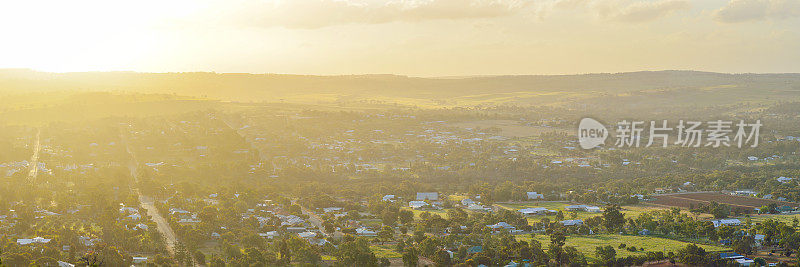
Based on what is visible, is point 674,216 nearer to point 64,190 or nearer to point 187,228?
point 187,228

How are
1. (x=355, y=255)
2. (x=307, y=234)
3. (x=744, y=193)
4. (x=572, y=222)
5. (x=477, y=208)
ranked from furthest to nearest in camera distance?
1. (x=744, y=193)
2. (x=477, y=208)
3. (x=572, y=222)
4. (x=307, y=234)
5. (x=355, y=255)

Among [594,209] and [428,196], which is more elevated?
[594,209]

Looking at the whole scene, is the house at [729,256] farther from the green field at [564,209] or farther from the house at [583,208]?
the house at [583,208]

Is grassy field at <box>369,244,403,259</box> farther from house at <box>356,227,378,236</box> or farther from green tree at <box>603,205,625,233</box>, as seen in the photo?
green tree at <box>603,205,625,233</box>

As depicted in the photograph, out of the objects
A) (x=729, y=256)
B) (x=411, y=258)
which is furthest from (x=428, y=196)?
(x=729, y=256)

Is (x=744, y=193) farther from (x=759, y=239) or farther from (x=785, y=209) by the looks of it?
(x=759, y=239)

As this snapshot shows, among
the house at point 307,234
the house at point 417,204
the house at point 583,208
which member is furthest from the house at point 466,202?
the house at point 307,234
